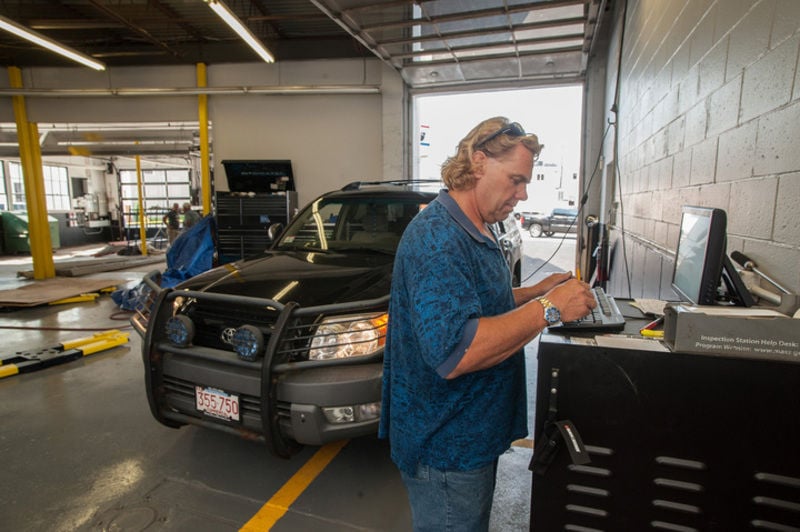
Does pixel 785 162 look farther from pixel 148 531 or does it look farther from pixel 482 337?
pixel 148 531

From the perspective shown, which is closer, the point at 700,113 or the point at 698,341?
the point at 698,341

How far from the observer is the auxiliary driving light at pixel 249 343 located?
2.19m

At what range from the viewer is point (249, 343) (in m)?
2.20

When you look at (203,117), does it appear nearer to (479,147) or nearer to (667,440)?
(479,147)

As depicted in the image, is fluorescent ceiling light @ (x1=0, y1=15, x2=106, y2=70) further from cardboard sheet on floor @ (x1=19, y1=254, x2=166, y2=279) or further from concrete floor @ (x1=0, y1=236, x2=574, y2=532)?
concrete floor @ (x1=0, y1=236, x2=574, y2=532)

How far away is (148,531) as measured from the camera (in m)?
2.06

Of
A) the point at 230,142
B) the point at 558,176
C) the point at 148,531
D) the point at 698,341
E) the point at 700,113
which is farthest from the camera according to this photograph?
the point at 558,176

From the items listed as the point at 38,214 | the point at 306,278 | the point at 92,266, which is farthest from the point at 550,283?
the point at 92,266

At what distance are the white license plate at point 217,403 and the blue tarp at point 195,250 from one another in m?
5.14

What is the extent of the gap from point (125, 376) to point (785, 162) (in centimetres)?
477

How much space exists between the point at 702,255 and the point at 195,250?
23.9 ft

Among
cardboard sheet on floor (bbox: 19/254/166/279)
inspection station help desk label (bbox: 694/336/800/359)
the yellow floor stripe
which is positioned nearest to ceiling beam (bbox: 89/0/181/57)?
cardboard sheet on floor (bbox: 19/254/166/279)

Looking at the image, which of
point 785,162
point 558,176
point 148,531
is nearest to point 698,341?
point 785,162

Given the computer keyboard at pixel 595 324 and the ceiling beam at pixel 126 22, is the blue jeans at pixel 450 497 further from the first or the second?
the ceiling beam at pixel 126 22
